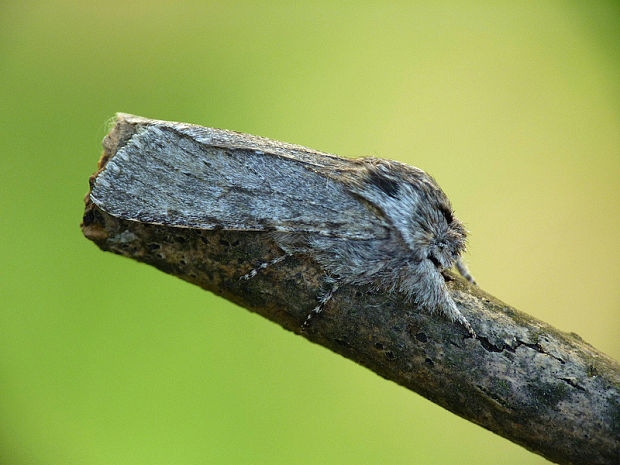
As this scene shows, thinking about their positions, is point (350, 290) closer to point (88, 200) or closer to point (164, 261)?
point (164, 261)

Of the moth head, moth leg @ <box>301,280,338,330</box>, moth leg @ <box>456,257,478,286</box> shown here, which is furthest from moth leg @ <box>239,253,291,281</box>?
moth leg @ <box>456,257,478,286</box>

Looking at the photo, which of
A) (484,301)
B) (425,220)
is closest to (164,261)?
(425,220)

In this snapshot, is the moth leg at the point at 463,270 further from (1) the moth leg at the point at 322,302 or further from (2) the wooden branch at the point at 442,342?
(1) the moth leg at the point at 322,302

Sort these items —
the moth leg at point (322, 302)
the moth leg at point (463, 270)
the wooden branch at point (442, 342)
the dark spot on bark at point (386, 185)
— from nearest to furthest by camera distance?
1. the wooden branch at point (442, 342)
2. the moth leg at point (322, 302)
3. the dark spot on bark at point (386, 185)
4. the moth leg at point (463, 270)

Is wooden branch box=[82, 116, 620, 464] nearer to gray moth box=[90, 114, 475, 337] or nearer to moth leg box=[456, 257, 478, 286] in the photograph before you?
gray moth box=[90, 114, 475, 337]

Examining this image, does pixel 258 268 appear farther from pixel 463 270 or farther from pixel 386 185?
pixel 463 270

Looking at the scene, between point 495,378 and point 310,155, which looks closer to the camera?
point 495,378

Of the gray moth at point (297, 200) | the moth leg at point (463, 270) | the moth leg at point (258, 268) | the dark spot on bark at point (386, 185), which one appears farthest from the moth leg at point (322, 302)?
the moth leg at point (463, 270)

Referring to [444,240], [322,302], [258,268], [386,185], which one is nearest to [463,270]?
[444,240]
